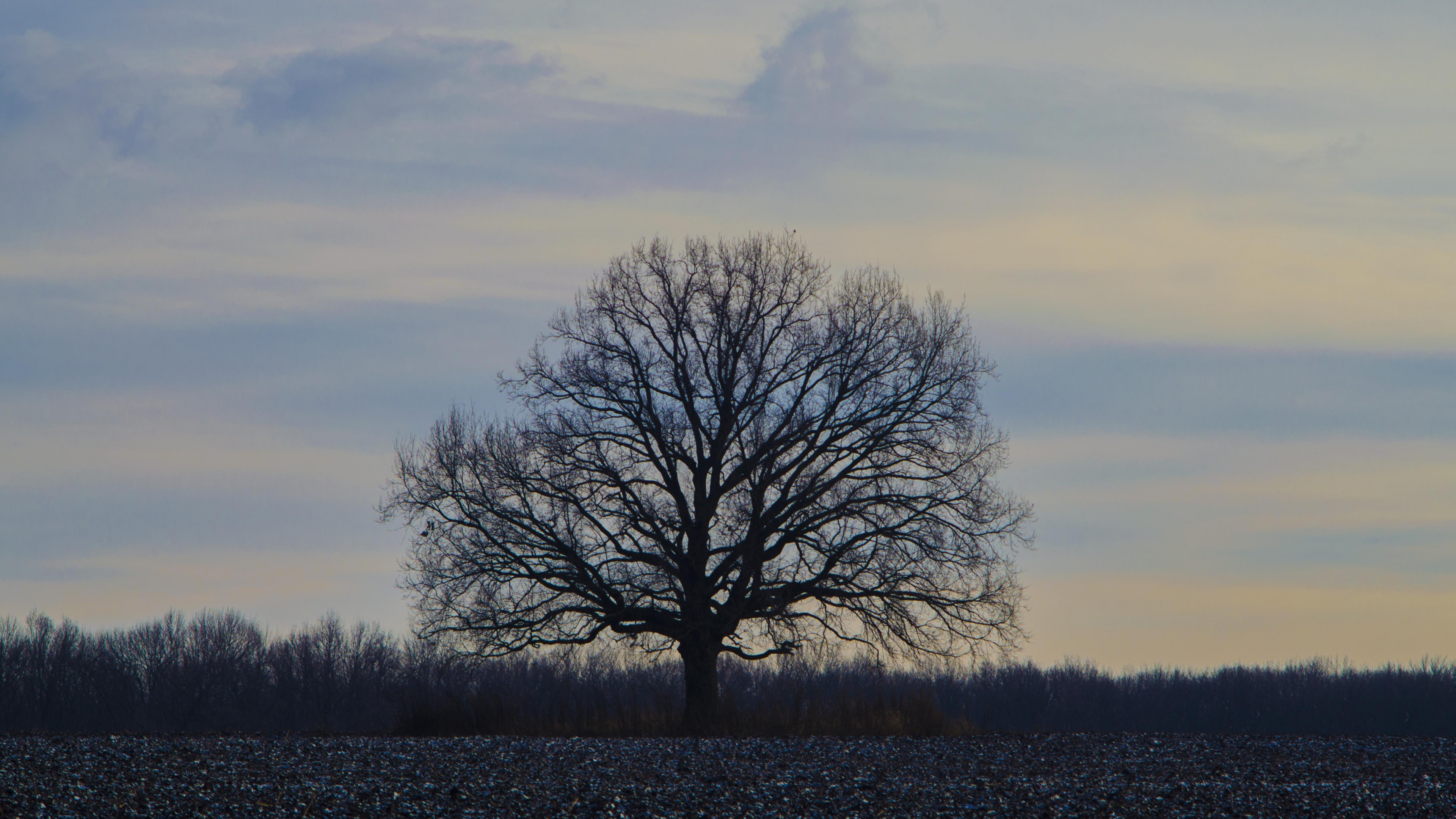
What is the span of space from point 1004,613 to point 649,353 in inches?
424

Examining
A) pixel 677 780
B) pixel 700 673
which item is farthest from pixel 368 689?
pixel 677 780

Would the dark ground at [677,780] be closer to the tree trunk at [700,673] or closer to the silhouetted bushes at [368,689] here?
the tree trunk at [700,673]

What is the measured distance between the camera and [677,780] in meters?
16.6

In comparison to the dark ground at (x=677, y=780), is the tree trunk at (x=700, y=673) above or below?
above

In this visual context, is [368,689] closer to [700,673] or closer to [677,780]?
[700,673]

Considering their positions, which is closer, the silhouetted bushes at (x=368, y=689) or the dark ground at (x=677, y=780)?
the dark ground at (x=677, y=780)

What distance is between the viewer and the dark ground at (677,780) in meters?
14.2

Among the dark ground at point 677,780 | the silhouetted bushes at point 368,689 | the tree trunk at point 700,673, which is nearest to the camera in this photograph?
the dark ground at point 677,780

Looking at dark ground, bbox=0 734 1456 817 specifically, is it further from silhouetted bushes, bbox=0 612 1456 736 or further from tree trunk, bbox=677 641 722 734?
silhouetted bushes, bbox=0 612 1456 736

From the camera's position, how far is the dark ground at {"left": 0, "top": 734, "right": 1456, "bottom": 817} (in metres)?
14.2

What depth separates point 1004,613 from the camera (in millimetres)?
28906

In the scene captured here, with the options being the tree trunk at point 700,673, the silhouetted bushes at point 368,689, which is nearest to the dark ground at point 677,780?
the tree trunk at point 700,673

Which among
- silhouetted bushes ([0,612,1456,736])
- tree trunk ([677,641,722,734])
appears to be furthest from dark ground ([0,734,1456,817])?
silhouetted bushes ([0,612,1456,736])

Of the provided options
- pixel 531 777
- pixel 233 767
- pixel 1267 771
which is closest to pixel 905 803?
pixel 531 777
